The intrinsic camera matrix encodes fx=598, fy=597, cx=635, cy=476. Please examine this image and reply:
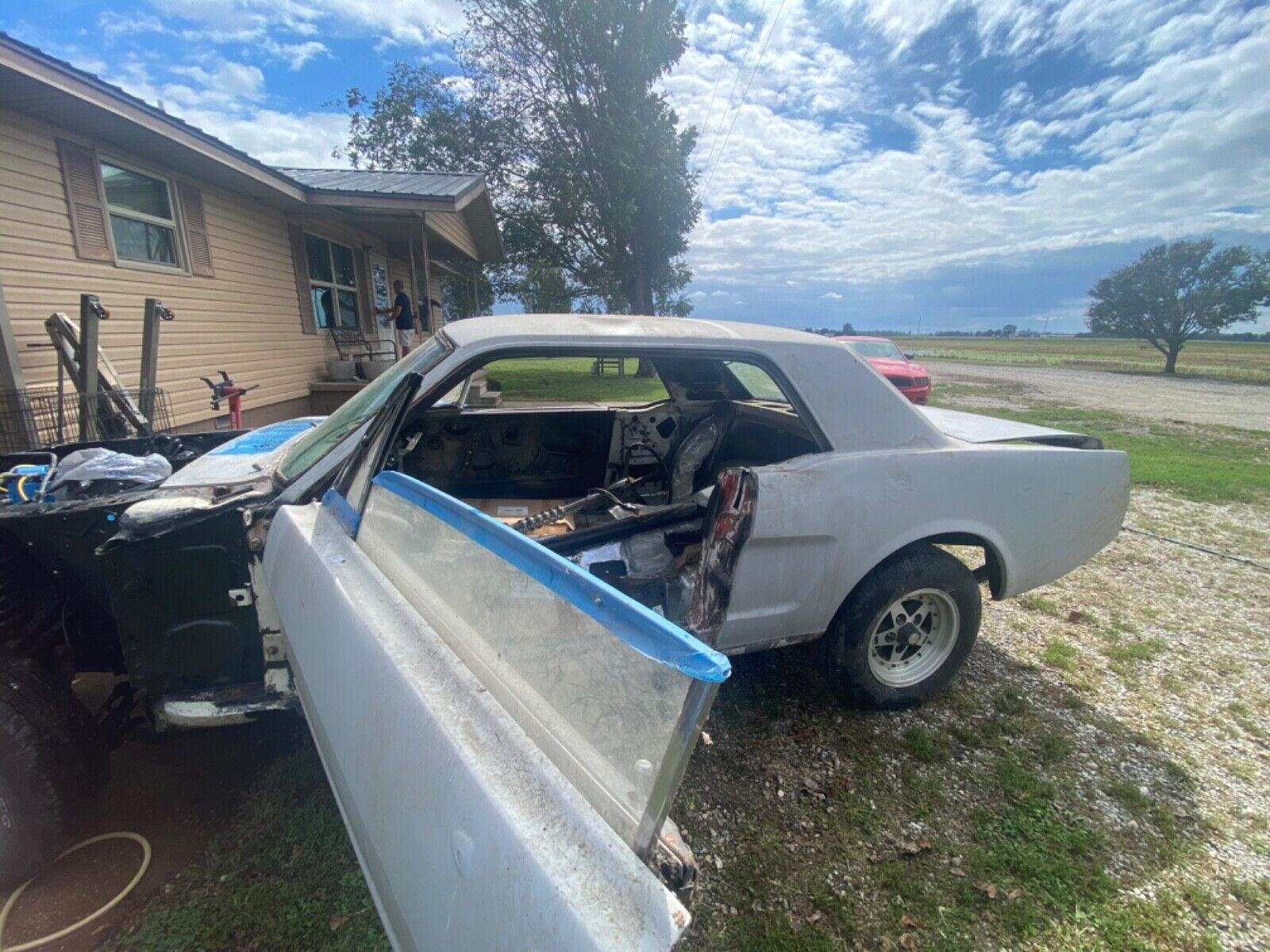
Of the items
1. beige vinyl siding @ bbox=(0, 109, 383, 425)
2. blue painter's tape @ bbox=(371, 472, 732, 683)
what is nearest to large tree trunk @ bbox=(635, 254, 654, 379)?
beige vinyl siding @ bbox=(0, 109, 383, 425)

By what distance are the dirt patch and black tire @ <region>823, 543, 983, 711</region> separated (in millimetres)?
2432

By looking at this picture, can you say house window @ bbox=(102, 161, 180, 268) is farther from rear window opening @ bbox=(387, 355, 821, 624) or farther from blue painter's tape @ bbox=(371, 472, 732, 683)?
blue painter's tape @ bbox=(371, 472, 732, 683)

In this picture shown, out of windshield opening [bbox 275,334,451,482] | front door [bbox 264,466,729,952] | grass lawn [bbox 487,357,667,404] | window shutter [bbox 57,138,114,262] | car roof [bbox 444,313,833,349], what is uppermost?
window shutter [bbox 57,138,114,262]

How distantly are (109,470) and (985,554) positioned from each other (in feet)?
12.1

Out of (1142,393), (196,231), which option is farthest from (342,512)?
(1142,393)

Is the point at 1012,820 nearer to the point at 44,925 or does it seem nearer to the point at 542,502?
the point at 542,502

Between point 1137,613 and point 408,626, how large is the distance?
15.0 ft

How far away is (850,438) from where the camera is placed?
246 centimetres

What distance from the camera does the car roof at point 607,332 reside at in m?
2.28

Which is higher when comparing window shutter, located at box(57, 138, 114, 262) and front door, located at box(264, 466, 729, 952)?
window shutter, located at box(57, 138, 114, 262)

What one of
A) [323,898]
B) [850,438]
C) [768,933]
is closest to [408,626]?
[323,898]

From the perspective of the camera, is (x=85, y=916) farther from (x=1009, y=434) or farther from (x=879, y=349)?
(x=879, y=349)

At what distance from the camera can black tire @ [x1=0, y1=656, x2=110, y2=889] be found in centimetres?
178

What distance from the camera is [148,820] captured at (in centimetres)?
213
